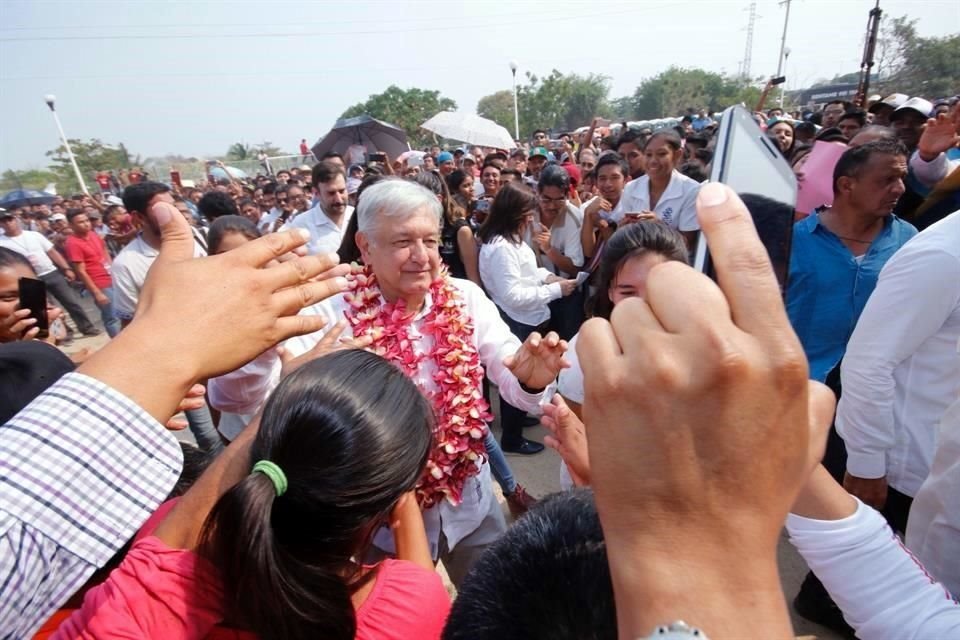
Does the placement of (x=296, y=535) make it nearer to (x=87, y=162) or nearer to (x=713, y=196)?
(x=713, y=196)

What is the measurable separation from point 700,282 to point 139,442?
0.88 metres

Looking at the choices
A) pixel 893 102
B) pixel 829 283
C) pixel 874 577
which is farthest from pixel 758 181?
pixel 893 102

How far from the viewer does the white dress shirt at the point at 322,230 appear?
4254 millimetres

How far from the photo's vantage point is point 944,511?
4.29 ft

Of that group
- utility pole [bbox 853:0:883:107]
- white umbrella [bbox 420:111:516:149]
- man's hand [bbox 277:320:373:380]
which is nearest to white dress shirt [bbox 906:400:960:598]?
man's hand [bbox 277:320:373:380]

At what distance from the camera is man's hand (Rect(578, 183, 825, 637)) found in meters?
0.46

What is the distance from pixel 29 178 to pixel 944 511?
2168 inches

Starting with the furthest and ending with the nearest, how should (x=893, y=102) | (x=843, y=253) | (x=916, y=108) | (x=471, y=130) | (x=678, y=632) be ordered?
(x=471, y=130)
(x=893, y=102)
(x=916, y=108)
(x=843, y=253)
(x=678, y=632)

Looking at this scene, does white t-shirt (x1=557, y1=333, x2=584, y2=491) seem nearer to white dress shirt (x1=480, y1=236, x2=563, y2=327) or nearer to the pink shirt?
the pink shirt

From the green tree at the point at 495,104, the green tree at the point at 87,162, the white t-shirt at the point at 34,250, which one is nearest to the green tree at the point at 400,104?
the green tree at the point at 495,104

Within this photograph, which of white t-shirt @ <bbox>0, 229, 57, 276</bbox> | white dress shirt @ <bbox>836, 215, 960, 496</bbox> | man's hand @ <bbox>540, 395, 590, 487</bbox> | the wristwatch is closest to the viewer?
the wristwatch

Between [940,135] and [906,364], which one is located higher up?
[940,135]

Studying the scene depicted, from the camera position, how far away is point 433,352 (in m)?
2.02

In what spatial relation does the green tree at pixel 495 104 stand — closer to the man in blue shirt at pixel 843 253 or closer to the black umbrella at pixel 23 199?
the black umbrella at pixel 23 199
